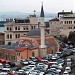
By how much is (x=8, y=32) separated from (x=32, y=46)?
805cm

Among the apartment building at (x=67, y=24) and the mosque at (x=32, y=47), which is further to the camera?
the apartment building at (x=67, y=24)

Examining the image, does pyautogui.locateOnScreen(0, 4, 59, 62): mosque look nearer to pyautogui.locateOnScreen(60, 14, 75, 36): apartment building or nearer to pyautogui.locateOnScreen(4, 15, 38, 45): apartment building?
pyautogui.locateOnScreen(4, 15, 38, 45): apartment building

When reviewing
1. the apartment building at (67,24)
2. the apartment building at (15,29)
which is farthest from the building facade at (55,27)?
the apartment building at (15,29)

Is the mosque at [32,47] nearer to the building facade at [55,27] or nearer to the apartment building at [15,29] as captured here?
the apartment building at [15,29]

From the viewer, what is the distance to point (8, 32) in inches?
1394

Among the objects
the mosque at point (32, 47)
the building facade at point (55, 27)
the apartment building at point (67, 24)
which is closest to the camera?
the mosque at point (32, 47)

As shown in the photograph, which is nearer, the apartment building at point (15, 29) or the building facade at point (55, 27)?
the apartment building at point (15, 29)

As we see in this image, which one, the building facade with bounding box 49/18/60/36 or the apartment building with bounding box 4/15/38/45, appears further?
the building facade with bounding box 49/18/60/36

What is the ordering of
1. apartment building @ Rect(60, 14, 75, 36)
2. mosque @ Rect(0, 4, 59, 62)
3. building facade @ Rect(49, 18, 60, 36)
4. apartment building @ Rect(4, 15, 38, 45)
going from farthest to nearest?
building facade @ Rect(49, 18, 60, 36)
apartment building @ Rect(60, 14, 75, 36)
apartment building @ Rect(4, 15, 38, 45)
mosque @ Rect(0, 4, 59, 62)

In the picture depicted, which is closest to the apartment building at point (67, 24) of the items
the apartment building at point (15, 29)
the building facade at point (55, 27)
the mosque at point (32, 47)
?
the building facade at point (55, 27)

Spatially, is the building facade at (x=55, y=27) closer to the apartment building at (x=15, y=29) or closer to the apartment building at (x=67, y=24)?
the apartment building at (x=67, y=24)

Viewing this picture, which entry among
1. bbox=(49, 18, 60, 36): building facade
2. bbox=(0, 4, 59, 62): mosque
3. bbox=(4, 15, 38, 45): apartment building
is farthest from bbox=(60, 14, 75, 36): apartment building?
bbox=(0, 4, 59, 62): mosque

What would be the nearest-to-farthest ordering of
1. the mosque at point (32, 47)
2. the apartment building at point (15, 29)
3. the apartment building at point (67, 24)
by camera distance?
the mosque at point (32, 47) < the apartment building at point (15, 29) < the apartment building at point (67, 24)

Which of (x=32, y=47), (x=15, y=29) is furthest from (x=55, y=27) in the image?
(x=32, y=47)
